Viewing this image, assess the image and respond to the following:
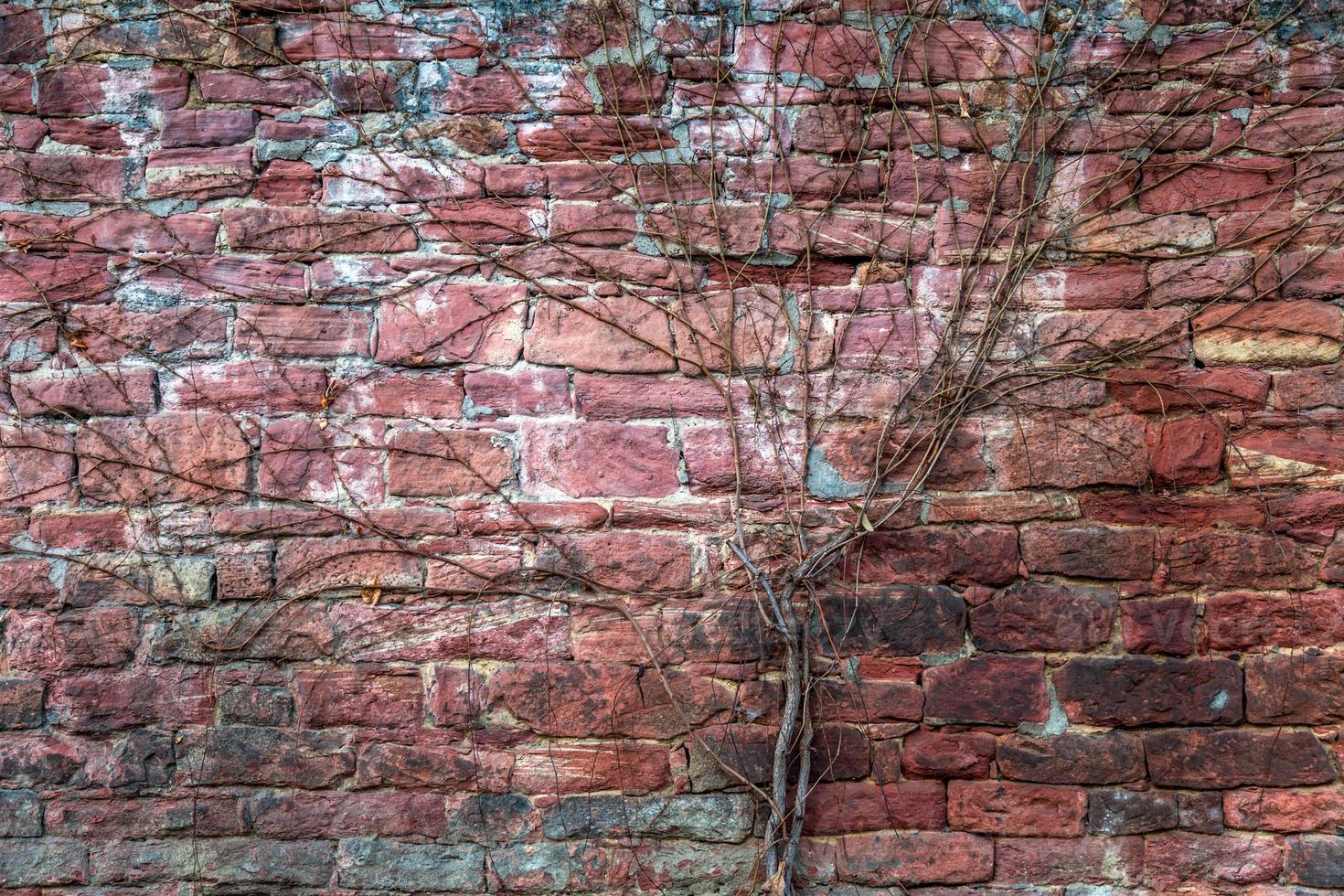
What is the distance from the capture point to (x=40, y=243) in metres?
2.50

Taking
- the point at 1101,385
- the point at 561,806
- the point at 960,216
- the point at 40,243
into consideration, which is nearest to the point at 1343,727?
the point at 1101,385

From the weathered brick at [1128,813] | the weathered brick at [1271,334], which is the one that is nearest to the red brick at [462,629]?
the weathered brick at [1128,813]

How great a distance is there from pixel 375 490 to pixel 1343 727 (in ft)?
8.87

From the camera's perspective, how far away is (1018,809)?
236cm

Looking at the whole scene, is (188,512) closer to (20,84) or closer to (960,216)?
(20,84)

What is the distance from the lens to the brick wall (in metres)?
2.37

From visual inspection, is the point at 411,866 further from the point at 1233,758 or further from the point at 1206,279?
the point at 1206,279

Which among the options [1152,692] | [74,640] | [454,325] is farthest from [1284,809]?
[74,640]

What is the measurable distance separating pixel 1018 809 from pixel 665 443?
1370 mm

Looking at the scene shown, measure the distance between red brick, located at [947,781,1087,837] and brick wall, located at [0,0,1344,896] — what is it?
0.03 feet

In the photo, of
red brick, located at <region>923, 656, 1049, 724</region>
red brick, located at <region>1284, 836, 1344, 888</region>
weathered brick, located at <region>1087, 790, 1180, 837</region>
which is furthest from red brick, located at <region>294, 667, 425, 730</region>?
red brick, located at <region>1284, 836, 1344, 888</region>

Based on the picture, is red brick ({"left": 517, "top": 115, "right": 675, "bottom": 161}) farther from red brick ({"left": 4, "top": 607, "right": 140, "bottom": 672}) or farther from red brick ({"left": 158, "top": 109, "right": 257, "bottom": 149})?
red brick ({"left": 4, "top": 607, "right": 140, "bottom": 672})

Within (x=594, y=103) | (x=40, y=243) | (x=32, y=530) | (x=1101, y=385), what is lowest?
(x=32, y=530)

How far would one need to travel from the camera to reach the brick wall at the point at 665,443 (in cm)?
237
